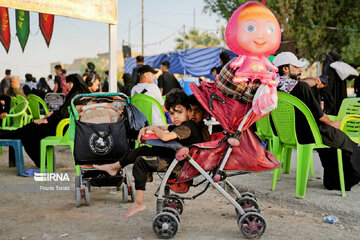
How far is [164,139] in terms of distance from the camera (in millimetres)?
3463

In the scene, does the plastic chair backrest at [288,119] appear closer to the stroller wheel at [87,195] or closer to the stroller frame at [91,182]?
the stroller frame at [91,182]

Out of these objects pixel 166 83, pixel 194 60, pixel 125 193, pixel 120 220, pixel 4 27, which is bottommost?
pixel 120 220

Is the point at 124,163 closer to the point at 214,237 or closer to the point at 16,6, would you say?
the point at 214,237

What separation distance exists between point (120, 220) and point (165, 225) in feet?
2.51

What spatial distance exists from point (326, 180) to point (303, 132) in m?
0.83

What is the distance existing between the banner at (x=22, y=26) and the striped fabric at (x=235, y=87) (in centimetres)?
662

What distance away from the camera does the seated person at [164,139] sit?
11.7 feet

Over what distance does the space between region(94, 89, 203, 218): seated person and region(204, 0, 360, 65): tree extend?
1443 centimetres

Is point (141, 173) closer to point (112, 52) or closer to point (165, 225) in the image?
point (165, 225)

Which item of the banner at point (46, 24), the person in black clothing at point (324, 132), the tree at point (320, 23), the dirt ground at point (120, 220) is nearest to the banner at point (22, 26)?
the banner at point (46, 24)

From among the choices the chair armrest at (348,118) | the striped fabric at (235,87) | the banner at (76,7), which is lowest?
the chair armrest at (348,118)

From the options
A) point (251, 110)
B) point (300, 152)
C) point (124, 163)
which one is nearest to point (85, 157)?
point (124, 163)

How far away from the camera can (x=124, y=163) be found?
3910 mm

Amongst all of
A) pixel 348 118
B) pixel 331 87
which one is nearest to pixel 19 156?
pixel 348 118
